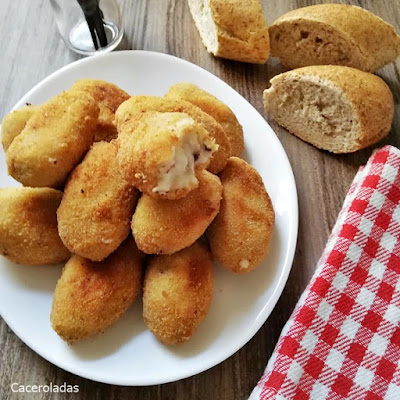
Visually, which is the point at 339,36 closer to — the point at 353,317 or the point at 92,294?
the point at 353,317

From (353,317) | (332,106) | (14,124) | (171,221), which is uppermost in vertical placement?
(14,124)

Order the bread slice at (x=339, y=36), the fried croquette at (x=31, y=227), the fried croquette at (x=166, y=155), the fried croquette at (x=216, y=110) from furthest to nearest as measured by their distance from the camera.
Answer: the bread slice at (x=339, y=36)
the fried croquette at (x=216, y=110)
the fried croquette at (x=31, y=227)
the fried croquette at (x=166, y=155)

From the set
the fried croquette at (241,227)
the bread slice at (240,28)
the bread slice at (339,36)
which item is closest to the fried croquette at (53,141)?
the fried croquette at (241,227)

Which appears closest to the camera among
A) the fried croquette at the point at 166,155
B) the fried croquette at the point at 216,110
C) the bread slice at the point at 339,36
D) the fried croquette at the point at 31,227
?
the fried croquette at the point at 166,155

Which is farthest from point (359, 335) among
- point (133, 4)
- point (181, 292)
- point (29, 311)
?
point (133, 4)

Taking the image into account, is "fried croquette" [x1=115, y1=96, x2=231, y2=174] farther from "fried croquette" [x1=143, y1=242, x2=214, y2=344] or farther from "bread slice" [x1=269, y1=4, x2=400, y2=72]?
"bread slice" [x1=269, y1=4, x2=400, y2=72]

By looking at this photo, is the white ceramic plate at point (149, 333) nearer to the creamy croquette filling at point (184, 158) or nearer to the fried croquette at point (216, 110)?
the fried croquette at point (216, 110)

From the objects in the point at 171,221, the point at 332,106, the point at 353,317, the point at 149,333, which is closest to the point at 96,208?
the point at 171,221
